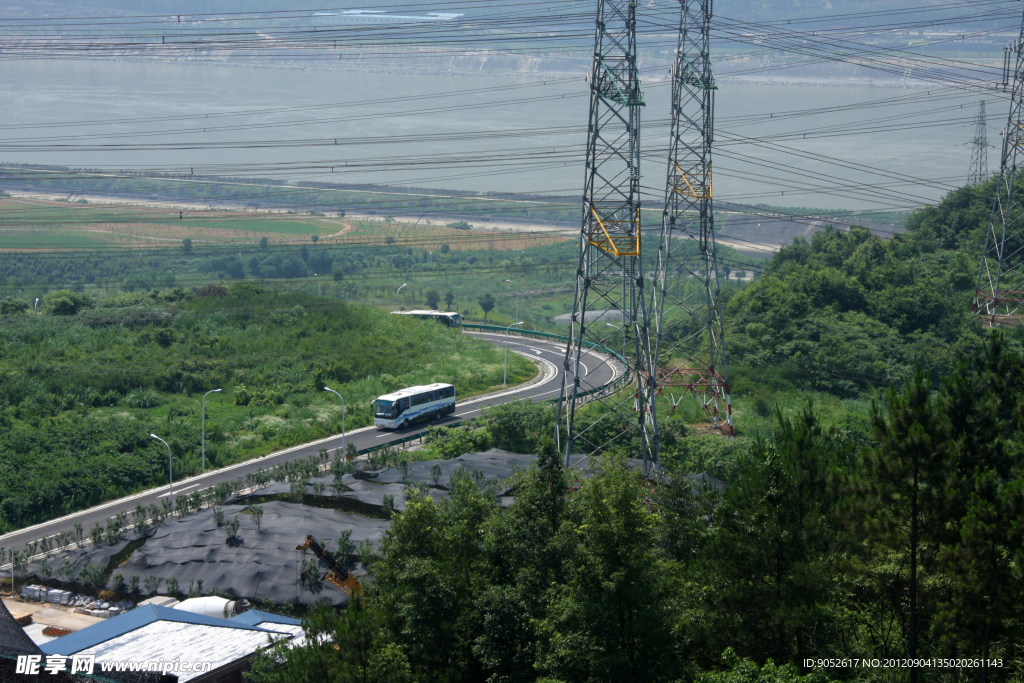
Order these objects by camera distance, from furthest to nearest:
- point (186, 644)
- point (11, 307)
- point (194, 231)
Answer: point (194, 231) < point (11, 307) < point (186, 644)

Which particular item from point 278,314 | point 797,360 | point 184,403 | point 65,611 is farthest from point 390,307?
point 65,611

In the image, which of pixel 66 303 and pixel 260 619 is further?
pixel 66 303

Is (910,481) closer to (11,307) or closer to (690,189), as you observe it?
(690,189)

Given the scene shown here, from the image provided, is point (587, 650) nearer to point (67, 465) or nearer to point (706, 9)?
point (706, 9)

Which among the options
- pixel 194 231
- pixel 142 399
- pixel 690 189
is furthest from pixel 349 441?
pixel 194 231

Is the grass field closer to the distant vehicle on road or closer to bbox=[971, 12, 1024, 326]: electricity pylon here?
the distant vehicle on road

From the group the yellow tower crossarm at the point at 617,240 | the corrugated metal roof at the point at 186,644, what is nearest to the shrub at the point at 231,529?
the corrugated metal roof at the point at 186,644
